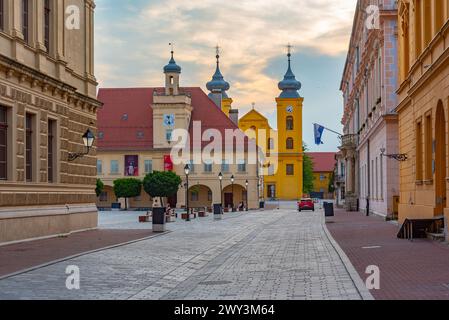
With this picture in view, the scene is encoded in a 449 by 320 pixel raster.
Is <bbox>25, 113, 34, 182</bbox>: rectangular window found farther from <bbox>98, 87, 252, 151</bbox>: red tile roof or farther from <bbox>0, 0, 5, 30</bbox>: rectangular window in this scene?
<bbox>98, 87, 252, 151</bbox>: red tile roof

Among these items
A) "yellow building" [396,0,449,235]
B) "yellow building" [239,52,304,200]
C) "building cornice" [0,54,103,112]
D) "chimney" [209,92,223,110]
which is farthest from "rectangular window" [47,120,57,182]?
"yellow building" [239,52,304,200]

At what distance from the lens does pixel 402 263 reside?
16516 mm

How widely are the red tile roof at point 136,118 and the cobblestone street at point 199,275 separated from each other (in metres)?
65.3

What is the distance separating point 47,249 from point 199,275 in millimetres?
7185

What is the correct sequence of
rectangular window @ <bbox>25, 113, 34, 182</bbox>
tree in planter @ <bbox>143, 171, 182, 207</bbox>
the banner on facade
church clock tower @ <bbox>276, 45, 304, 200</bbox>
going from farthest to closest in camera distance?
1. church clock tower @ <bbox>276, 45, 304, 200</bbox>
2. the banner on facade
3. tree in planter @ <bbox>143, 171, 182, 207</bbox>
4. rectangular window @ <bbox>25, 113, 34, 182</bbox>

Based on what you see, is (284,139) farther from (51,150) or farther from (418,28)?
(51,150)

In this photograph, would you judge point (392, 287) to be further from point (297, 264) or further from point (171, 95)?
point (171, 95)

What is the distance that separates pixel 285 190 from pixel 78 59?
9588 cm

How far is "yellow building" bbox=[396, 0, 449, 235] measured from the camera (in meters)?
22.8

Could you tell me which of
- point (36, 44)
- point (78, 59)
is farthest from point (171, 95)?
point (36, 44)

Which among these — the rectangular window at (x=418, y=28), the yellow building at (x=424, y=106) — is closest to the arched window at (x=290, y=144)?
the yellow building at (x=424, y=106)

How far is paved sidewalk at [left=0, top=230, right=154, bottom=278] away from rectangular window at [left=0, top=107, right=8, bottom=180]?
223 cm

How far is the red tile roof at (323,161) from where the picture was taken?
555 feet
